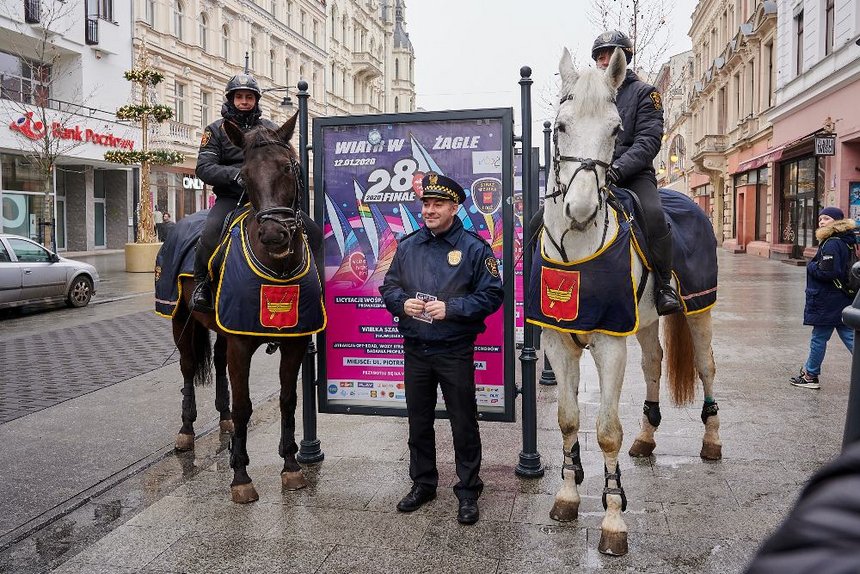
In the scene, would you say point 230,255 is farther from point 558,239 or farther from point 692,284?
point 692,284

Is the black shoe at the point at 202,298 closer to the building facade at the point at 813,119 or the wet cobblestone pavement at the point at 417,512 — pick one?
the wet cobblestone pavement at the point at 417,512

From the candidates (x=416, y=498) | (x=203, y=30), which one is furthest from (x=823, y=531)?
(x=203, y=30)

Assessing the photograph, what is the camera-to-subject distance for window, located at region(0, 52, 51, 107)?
88.7 feet

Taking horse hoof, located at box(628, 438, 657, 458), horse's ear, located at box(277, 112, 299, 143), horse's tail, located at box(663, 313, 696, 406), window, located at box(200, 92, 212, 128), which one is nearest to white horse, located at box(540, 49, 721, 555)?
horse's tail, located at box(663, 313, 696, 406)

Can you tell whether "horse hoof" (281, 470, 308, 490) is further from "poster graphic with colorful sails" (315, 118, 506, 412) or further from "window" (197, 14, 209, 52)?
"window" (197, 14, 209, 52)

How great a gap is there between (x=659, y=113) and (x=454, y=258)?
5.60ft

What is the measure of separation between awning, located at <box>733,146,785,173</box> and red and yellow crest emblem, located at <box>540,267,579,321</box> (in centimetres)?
2478

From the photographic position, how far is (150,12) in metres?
35.1

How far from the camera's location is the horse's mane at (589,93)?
4.07 metres

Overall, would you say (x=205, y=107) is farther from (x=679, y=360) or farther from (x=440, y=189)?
(x=440, y=189)

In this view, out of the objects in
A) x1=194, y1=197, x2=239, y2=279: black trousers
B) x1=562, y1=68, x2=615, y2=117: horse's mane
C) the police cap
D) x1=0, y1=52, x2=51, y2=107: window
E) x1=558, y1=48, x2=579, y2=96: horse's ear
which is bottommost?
x1=194, y1=197, x2=239, y2=279: black trousers

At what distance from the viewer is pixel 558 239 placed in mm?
4383

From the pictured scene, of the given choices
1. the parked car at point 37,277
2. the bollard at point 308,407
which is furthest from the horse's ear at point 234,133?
the parked car at point 37,277

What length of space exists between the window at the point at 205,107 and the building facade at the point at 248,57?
0.05 metres
